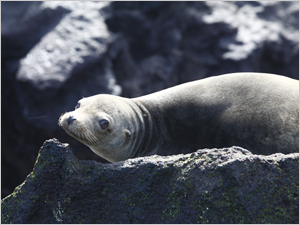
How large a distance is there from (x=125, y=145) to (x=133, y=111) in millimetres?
399

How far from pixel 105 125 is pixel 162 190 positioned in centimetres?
147

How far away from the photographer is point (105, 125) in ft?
14.4

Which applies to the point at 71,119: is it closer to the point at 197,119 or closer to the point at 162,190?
the point at 197,119

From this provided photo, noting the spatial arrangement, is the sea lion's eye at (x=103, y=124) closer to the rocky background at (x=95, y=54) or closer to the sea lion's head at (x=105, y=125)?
the sea lion's head at (x=105, y=125)

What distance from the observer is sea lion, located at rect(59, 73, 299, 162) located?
13.2ft

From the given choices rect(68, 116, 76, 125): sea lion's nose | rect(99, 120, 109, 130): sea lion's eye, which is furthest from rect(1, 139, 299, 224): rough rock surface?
rect(99, 120, 109, 130): sea lion's eye

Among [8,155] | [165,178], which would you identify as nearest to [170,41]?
[8,155]

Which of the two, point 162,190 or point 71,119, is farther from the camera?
point 71,119

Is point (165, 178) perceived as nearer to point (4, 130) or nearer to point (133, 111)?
point (133, 111)

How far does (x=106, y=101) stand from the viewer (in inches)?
179

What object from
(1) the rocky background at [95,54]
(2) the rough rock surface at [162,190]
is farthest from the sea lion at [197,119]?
(1) the rocky background at [95,54]

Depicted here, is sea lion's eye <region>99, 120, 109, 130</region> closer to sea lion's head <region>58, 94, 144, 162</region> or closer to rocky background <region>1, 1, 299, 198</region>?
sea lion's head <region>58, 94, 144, 162</region>

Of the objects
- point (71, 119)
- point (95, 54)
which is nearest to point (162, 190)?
point (71, 119)

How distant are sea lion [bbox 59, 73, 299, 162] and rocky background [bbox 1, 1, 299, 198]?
5.41 meters
